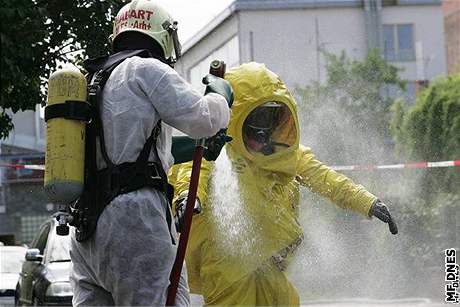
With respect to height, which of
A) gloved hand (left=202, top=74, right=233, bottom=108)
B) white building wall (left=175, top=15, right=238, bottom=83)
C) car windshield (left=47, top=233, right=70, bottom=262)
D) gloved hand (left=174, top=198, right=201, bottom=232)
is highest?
white building wall (left=175, top=15, right=238, bottom=83)

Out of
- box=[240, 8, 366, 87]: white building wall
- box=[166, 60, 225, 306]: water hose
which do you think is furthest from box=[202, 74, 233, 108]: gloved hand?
box=[240, 8, 366, 87]: white building wall

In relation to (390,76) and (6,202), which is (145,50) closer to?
(390,76)

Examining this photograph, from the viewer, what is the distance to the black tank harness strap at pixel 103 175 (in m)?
4.87

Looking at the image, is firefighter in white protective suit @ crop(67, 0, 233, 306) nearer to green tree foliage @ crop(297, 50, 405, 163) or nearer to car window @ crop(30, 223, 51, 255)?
green tree foliage @ crop(297, 50, 405, 163)

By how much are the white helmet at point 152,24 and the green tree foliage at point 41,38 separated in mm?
499

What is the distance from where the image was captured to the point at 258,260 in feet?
22.2

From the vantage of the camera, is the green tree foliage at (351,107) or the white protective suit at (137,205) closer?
the white protective suit at (137,205)

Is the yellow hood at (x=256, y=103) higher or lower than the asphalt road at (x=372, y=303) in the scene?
higher

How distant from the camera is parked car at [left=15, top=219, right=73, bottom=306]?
12281 mm

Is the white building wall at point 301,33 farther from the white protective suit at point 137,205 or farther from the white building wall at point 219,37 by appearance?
the white protective suit at point 137,205

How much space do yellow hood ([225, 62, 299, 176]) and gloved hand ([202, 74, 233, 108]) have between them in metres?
1.49

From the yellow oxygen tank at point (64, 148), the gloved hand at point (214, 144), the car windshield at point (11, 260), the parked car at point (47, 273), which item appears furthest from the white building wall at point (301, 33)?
the yellow oxygen tank at point (64, 148)

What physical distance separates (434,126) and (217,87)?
15.0 meters

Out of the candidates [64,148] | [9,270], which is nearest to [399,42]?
[9,270]
